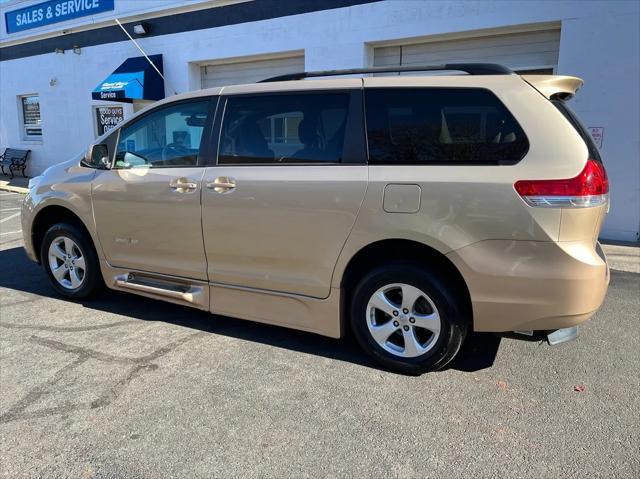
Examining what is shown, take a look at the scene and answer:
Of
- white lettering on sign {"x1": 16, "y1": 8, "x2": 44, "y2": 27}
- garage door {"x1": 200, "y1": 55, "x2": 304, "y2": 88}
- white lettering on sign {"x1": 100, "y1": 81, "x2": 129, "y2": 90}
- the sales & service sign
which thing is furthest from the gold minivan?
white lettering on sign {"x1": 16, "y1": 8, "x2": 44, "y2": 27}

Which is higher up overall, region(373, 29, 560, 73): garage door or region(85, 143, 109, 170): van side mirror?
region(373, 29, 560, 73): garage door

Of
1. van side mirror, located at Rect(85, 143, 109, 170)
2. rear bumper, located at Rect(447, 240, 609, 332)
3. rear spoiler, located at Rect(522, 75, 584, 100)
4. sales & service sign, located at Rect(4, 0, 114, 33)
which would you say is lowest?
rear bumper, located at Rect(447, 240, 609, 332)

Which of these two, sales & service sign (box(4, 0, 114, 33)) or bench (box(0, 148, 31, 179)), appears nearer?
sales & service sign (box(4, 0, 114, 33))

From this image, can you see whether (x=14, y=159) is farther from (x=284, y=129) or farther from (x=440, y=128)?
(x=440, y=128)

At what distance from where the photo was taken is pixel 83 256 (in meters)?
4.55

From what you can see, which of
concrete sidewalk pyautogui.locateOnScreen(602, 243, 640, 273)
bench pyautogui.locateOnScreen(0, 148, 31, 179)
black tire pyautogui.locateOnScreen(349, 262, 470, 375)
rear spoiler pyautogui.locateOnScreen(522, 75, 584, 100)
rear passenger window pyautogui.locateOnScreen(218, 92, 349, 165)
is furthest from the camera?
bench pyautogui.locateOnScreen(0, 148, 31, 179)

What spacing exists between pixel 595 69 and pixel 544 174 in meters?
5.73

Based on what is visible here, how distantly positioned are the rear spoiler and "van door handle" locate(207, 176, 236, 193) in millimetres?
2073

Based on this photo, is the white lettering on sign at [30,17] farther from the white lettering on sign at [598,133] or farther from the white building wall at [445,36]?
the white lettering on sign at [598,133]

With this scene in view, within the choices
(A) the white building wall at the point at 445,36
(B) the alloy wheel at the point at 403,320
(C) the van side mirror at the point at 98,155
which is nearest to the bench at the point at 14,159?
(A) the white building wall at the point at 445,36

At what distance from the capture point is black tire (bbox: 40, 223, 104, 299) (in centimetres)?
452

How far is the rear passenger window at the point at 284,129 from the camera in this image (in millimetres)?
3430

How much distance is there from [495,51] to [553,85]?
5.96m

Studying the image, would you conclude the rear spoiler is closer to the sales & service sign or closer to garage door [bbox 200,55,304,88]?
garage door [bbox 200,55,304,88]
